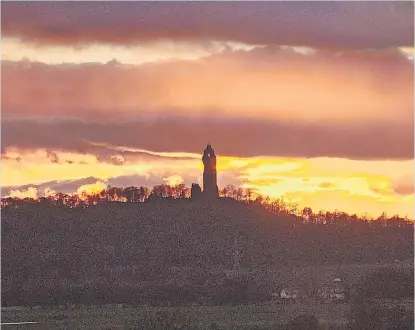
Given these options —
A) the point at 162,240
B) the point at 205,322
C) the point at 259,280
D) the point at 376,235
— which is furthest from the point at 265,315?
the point at 376,235

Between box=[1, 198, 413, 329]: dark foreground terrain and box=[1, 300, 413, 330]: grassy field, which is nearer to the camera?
box=[1, 300, 413, 330]: grassy field

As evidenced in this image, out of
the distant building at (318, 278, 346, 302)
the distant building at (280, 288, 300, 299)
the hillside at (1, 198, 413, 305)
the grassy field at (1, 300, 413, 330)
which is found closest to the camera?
the grassy field at (1, 300, 413, 330)

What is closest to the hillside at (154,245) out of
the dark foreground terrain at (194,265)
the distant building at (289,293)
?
the dark foreground terrain at (194,265)

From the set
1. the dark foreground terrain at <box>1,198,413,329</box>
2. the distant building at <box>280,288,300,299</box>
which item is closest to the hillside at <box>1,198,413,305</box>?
the dark foreground terrain at <box>1,198,413,329</box>

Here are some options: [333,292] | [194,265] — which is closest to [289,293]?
[333,292]

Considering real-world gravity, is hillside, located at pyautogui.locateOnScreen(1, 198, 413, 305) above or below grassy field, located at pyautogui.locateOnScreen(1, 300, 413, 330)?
above

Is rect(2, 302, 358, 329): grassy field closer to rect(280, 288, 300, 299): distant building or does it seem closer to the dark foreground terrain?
the dark foreground terrain

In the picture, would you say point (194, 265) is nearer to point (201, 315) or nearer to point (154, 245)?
point (154, 245)

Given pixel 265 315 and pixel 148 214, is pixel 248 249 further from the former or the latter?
pixel 265 315

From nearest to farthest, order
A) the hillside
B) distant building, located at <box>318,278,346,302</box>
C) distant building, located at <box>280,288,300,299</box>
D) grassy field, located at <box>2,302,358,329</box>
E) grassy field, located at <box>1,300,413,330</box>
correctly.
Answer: grassy field, located at <box>1,300,413,330</box>
grassy field, located at <box>2,302,358,329</box>
distant building, located at <box>318,278,346,302</box>
distant building, located at <box>280,288,300,299</box>
the hillside
